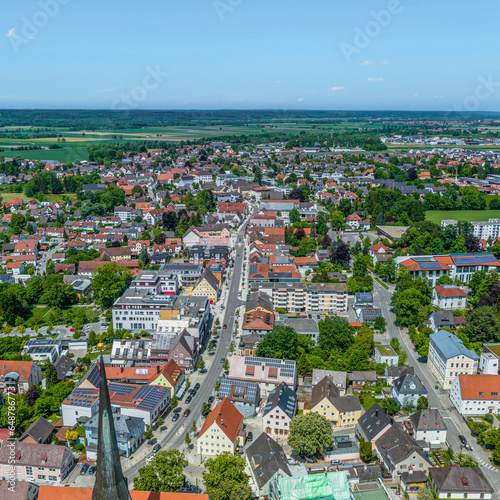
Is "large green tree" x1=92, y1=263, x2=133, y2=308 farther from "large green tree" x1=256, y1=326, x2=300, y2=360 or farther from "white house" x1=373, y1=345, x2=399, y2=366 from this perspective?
"white house" x1=373, y1=345, x2=399, y2=366

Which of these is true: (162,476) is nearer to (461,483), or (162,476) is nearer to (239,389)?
(239,389)

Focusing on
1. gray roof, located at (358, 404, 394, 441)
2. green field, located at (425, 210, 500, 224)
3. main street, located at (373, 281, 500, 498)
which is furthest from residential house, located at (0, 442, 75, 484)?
green field, located at (425, 210, 500, 224)

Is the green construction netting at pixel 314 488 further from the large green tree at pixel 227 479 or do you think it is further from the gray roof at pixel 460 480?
the gray roof at pixel 460 480

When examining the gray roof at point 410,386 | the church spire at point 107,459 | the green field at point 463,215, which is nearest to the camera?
the church spire at point 107,459

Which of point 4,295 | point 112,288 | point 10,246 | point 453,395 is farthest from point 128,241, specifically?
point 453,395

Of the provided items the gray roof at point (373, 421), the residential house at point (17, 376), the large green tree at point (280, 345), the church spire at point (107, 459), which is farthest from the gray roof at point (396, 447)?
the residential house at point (17, 376)
